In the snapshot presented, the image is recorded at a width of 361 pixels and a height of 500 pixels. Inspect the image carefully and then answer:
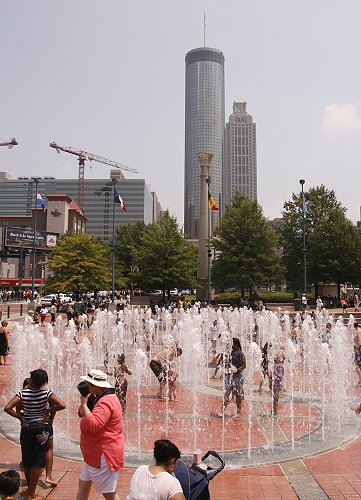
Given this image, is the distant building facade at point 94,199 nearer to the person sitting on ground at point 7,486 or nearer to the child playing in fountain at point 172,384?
the child playing in fountain at point 172,384

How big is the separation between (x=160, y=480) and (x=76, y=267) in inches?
1768

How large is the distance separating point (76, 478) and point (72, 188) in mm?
189445

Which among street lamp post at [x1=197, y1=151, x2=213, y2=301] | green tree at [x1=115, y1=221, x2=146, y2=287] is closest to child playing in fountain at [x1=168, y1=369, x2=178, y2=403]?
street lamp post at [x1=197, y1=151, x2=213, y2=301]

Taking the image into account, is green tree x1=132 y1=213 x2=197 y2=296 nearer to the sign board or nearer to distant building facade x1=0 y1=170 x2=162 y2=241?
the sign board

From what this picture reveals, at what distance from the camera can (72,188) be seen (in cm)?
18962

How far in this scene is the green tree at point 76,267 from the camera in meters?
47.2

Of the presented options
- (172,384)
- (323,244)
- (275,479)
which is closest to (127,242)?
(323,244)

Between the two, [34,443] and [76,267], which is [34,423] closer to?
[34,443]

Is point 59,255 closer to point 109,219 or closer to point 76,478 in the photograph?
point 76,478

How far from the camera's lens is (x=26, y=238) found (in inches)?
3184

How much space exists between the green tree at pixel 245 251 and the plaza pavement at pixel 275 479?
39.2 meters

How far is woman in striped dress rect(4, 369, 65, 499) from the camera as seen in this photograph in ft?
18.8

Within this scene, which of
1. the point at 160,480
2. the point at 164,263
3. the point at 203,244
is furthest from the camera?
the point at 203,244

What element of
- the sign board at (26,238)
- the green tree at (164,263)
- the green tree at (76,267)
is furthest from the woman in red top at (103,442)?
the sign board at (26,238)
